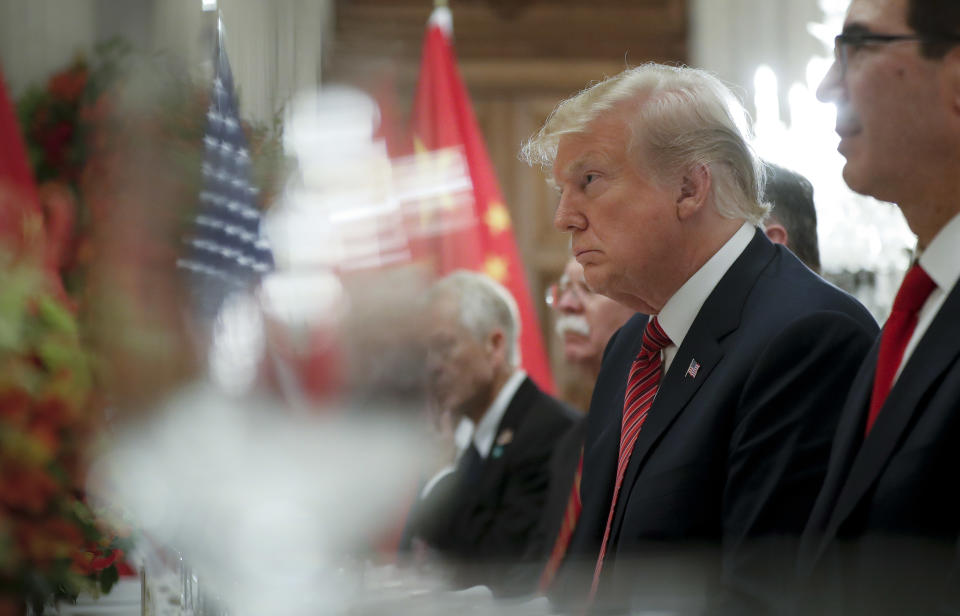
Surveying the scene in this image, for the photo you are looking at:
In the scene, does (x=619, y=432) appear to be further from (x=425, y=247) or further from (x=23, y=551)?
(x=425, y=247)

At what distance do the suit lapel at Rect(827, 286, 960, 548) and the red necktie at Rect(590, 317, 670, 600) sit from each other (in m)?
0.41

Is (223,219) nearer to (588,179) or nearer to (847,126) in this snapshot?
(588,179)

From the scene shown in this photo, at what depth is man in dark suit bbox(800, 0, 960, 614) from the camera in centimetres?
92

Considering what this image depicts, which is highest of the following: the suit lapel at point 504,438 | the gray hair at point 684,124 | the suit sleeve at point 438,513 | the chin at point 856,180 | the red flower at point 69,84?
the red flower at point 69,84

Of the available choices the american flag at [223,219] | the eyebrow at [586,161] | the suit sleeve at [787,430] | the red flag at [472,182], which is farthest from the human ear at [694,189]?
the red flag at [472,182]

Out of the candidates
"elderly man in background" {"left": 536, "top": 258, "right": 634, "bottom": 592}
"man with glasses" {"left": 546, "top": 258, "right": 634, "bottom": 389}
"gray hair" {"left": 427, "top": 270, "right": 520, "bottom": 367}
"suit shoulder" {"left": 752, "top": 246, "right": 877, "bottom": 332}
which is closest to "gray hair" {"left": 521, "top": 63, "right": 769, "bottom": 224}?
"suit shoulder" {"left": 752, "top": 246, "right": 877, "bottom": 332}

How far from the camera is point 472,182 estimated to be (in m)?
3.85

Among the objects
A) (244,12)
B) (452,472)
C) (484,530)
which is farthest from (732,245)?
(452,472)

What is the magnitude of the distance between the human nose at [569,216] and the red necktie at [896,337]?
0.50 m

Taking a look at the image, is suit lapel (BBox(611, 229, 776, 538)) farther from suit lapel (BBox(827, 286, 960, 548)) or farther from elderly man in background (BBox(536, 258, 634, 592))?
elderly man in background (BBox(536, 258, 634, 592))

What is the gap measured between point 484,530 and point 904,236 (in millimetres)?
1262

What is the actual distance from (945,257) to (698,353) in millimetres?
403

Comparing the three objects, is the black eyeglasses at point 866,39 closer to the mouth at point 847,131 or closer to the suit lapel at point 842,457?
the mouth at point 847,131

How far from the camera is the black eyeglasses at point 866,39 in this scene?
3.19 feet
